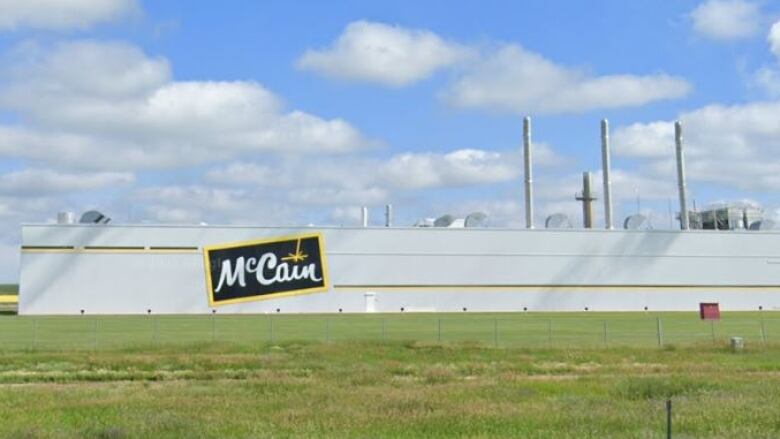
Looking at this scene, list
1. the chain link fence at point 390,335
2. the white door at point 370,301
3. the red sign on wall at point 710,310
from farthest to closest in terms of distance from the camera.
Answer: the white door at point 370,301 → the red sign on wall at point 710,310 → the chain link fence at point 390,335

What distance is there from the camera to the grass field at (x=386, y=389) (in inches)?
531

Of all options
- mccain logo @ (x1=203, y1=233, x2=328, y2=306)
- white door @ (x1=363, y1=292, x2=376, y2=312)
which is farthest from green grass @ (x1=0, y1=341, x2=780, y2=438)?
white door @ (x1=363, y1=292, x2=376, y2=312)

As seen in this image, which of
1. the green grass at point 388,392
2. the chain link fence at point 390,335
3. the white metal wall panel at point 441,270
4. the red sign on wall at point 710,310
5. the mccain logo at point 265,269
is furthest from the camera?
the mccain logo at point 265,269

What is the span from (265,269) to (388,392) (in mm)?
54568

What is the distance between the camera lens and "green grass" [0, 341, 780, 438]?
1343cm

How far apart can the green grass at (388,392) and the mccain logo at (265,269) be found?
4079 centimetres

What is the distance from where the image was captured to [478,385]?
19.5 meters

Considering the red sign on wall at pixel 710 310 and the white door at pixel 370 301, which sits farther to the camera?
the white door at pixel 370 301

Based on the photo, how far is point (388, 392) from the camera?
58.9ft

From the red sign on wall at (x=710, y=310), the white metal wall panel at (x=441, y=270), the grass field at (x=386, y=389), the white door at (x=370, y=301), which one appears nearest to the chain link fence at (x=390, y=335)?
the grass field at (x=386, y=389)

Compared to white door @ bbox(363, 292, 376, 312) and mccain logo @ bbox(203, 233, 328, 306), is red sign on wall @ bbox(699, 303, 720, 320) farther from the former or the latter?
mccain logo @ bbox(203, 233, 328, 306)

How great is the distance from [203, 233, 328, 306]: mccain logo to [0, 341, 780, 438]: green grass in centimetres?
4079

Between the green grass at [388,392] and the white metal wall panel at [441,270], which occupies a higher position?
the white metal wall panel at [441,270]

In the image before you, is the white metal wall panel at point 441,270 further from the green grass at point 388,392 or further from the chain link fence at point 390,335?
the green grass at point 388,392
